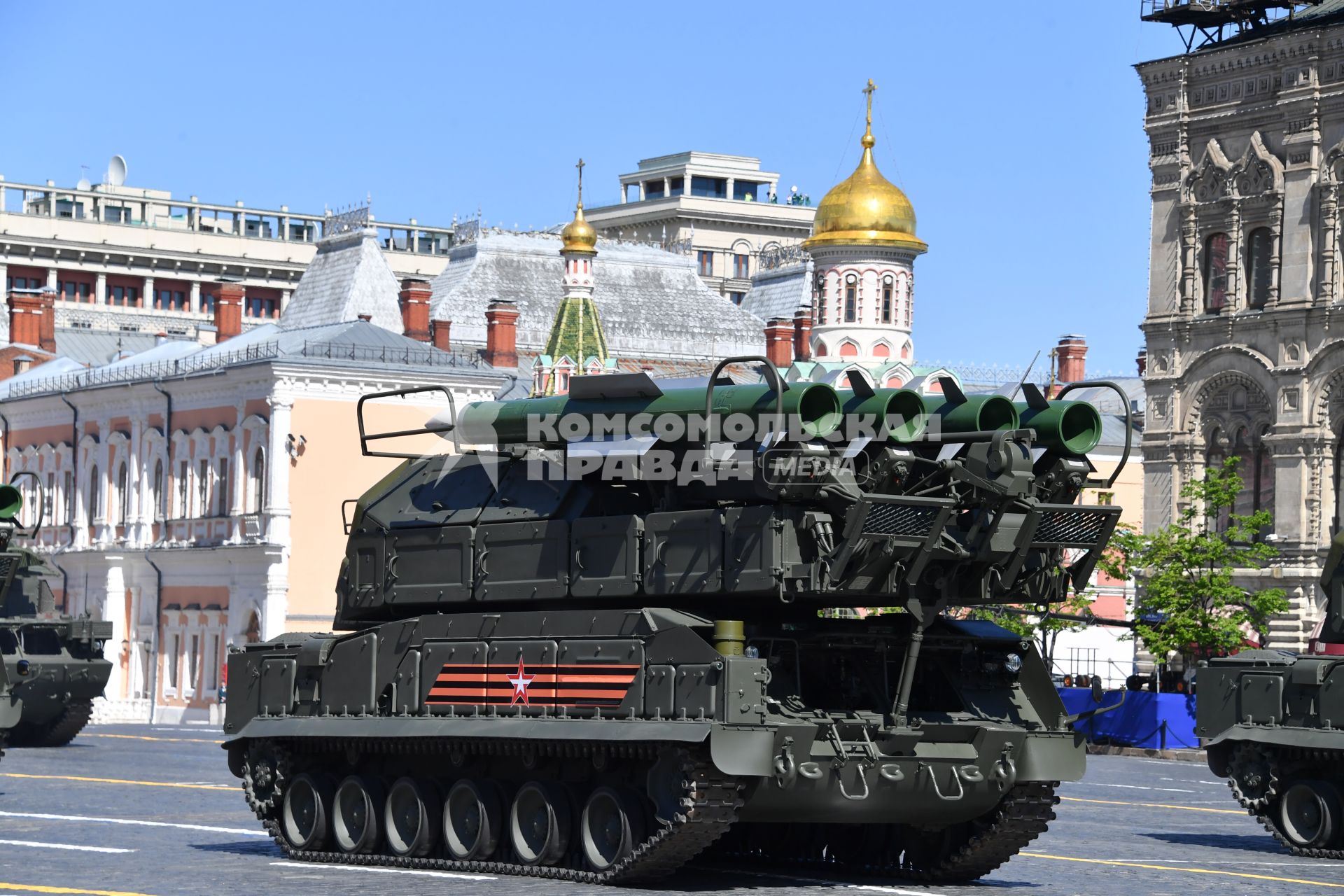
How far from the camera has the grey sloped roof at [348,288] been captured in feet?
287

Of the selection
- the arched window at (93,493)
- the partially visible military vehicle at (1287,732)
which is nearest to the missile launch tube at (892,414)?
the partially visible military vehicle at (1287,732)

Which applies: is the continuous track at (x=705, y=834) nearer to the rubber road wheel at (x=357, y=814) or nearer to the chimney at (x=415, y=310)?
the rubber road wheel at (x=357, y=814)

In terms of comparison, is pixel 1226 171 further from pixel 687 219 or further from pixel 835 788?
pixel 687 219

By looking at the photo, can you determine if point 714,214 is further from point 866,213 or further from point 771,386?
point 771,386

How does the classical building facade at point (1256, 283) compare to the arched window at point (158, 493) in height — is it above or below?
above

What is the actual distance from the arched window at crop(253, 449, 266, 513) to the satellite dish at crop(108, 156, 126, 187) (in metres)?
73.6

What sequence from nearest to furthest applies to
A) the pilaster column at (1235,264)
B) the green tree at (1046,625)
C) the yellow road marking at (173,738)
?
the green tree at (1046,625) → the yellow road marking at (173,738) → the pilaster column at (1235,264)

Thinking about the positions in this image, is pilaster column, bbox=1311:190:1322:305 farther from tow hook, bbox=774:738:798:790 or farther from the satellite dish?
the satellite dish

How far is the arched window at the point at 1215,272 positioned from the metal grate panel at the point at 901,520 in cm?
3935

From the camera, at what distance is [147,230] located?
5187 inches

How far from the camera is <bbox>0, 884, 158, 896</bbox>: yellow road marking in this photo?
16.6 metres

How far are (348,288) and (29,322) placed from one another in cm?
1252

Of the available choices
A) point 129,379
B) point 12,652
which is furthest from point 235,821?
point 129,379

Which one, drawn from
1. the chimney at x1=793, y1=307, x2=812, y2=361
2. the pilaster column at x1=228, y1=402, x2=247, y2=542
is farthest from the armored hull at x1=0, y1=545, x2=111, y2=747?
the chimney at x1=793, y1=307, x2=812, y2=361
